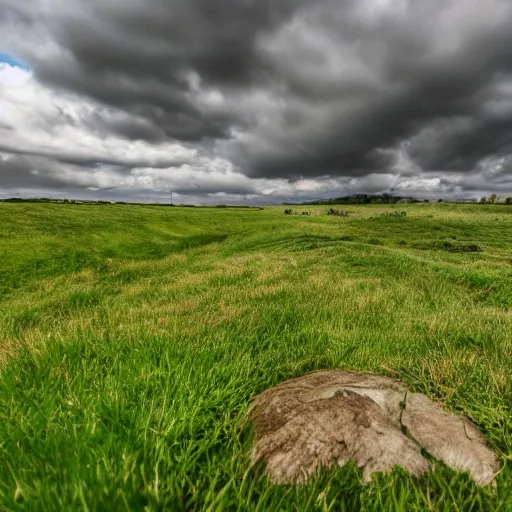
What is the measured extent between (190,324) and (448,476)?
4189 mm

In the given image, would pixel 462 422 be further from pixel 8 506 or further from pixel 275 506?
pixel 8 506

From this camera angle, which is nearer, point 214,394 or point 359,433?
point 359,433

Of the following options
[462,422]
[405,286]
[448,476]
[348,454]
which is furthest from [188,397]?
[405,286]

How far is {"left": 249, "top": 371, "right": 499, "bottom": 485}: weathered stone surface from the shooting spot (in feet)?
7.48

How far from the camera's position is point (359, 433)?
2490 mm

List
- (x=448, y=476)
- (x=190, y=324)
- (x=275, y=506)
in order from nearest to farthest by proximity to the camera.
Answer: (x=275, y=506)
(x=448, y=476)
(x=190, y=324)

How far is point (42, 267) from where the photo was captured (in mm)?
22812

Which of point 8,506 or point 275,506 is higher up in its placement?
point 8,506

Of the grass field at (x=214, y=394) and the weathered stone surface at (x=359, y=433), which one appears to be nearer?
the grass field at (x=214, y=394)

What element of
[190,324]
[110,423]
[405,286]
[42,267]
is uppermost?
[110,423]

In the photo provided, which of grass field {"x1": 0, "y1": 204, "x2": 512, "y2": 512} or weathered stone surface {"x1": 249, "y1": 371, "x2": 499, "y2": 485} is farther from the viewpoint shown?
weathered stone surface {"x1": 249, "y1": 371, "x2": 499, "y2": 485}

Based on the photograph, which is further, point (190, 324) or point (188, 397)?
point (190, 324)

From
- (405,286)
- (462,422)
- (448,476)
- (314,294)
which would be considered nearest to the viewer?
(448,476)

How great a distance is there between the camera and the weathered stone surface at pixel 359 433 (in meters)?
2.28
